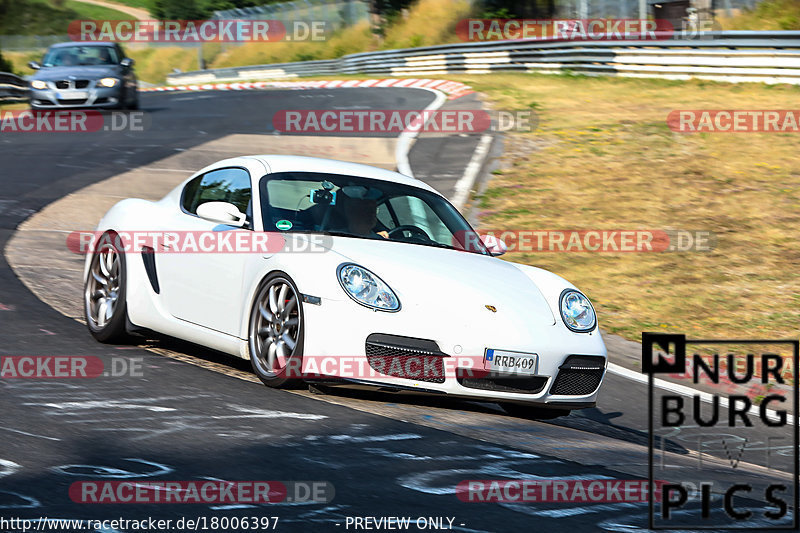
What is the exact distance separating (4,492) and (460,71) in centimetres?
3290

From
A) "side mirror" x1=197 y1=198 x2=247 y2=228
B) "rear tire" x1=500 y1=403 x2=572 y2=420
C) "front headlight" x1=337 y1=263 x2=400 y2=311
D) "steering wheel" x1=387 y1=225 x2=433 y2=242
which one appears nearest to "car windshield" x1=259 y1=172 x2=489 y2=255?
"steering wheel" x1=387 y1=225 x2=433 y2=242

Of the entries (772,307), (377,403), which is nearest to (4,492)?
(377,403)

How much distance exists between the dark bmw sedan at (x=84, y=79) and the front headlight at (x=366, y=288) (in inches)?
702

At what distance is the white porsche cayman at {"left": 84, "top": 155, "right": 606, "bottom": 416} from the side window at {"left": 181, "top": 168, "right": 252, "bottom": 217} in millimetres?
11

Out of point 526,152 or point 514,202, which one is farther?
point 526,152

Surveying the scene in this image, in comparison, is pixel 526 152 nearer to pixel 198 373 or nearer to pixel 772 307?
pixel 772 307

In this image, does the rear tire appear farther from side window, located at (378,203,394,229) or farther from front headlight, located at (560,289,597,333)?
side window, located at (378,203,394,229)

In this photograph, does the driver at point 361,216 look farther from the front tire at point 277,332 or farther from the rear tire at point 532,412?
the rear tire at point 532,412

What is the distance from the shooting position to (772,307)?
35.8 ft

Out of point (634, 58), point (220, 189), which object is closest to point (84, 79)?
point (634, 58)

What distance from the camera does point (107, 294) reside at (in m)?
8.00

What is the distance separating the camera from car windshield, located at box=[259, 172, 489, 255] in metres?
7.14

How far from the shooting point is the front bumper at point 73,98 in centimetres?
2277

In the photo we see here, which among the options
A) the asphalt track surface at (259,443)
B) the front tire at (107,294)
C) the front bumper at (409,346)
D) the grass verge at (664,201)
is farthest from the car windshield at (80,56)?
the front bumper at (409,346)
